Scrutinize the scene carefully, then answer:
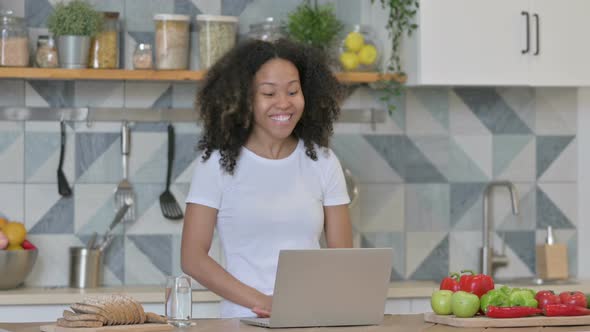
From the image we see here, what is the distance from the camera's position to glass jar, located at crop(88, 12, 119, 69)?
11.6 feet

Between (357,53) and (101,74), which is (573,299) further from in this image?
(101,74)

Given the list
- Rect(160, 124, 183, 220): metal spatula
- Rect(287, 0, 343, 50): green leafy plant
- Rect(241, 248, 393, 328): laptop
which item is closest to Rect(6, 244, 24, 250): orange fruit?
Rect(160, 124, 183, 220): metal spatula

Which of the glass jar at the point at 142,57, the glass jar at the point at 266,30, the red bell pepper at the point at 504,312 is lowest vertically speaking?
the red bell pepper at the point at 504,312

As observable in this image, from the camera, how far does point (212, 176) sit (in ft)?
8.59

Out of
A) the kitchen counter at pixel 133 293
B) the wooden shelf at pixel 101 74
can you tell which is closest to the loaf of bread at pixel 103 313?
the kitchen counter at pixel 133 293

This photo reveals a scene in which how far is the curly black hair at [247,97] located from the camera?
2.64 metres

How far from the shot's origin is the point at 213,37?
3621mm

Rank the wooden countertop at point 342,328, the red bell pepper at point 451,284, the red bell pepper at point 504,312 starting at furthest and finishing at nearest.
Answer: the red bell pepper at point 451,284
the red bell pepper at point 504,312
the wooden countertop at point 342,328

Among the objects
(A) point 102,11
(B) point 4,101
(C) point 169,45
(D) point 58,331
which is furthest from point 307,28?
(D) point 58,331

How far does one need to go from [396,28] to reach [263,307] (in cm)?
159

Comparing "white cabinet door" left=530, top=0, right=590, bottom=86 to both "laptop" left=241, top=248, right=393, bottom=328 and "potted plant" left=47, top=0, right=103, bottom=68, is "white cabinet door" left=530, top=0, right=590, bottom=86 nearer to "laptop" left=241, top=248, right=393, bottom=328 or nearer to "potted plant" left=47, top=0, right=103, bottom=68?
"potted plant" left=47, top=0, right=103, bottom=68

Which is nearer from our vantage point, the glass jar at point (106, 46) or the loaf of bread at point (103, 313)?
the loaf of bread at point (103, 313)

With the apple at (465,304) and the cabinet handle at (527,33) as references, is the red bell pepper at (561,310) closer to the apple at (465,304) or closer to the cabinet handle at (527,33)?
the apple at (465,304)

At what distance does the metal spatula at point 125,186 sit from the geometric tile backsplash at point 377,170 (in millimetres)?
29
